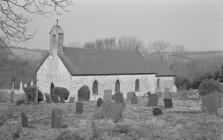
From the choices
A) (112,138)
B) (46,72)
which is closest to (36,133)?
(112,138)

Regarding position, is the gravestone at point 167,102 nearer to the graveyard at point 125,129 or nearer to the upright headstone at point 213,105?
the graveyard at point 125,129

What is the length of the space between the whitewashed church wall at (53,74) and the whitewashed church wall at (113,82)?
100cm

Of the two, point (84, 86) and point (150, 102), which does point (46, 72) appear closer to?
point (84, 86)

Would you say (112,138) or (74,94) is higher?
(74,94)

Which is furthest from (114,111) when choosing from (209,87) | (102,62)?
(102,62)

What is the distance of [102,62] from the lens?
120 feet

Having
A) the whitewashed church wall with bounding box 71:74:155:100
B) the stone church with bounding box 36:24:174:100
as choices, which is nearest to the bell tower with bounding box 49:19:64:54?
the stone church with bounding box 36:24:174:100

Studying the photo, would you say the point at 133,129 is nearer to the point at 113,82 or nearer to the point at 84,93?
the point at 84,93

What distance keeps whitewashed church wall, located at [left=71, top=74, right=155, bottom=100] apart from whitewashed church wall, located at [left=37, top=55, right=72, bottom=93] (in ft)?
3.27

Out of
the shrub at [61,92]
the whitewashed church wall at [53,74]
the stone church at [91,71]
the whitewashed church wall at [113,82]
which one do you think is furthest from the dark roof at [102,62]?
the shrub at [61,92]

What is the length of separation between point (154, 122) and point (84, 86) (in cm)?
1784

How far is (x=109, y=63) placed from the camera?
1464 inches

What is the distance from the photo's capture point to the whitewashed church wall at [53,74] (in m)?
32.7

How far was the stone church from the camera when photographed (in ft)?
108
